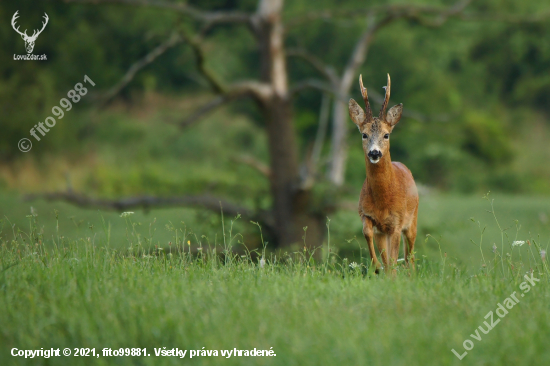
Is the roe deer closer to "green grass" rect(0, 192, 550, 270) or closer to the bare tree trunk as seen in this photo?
"green grass" rect(0, 192, 550, 270)

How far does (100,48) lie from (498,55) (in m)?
15.3

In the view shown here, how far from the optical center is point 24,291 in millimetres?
4277

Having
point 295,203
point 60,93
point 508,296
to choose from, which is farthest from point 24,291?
point 60,93

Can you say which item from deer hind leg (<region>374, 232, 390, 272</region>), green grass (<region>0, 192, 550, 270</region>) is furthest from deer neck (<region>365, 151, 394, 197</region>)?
green grass (<region>0, 192, 550, 270</region>)

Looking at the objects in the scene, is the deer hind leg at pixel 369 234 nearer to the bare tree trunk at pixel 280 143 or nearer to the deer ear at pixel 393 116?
the deer ear at pixel 393 116

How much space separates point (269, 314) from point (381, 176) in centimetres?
108

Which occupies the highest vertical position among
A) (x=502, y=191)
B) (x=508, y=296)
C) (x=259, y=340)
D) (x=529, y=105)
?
(x=529, y=105)

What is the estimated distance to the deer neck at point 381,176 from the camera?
13.5 ft

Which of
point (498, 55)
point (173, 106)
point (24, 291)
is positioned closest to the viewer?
point (24, 291)

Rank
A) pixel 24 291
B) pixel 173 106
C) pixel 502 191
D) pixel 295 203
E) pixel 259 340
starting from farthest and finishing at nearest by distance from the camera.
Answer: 1. pixel 502 191
2. pixel 173 106
3. pixel 295 203
4. pixel 24 291
5. pixel 259 340

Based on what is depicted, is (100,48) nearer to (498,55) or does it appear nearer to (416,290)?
(498,55)

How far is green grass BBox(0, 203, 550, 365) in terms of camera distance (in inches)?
130

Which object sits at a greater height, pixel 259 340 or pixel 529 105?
pixel 529 105

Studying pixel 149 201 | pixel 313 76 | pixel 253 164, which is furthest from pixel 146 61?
pixel 313 76
